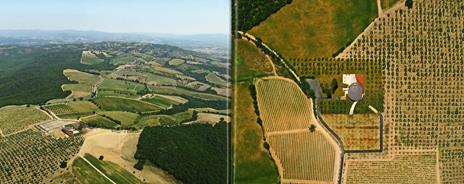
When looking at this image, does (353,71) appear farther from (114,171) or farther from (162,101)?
(162,101)

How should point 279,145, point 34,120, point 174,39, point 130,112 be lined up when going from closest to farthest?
1. point 279,145
2. point 34,120
3. point 130,112
4. point 174,39

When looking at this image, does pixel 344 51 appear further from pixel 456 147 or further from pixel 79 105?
pixel 79 105

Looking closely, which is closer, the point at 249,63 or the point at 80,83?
the point at 249,63

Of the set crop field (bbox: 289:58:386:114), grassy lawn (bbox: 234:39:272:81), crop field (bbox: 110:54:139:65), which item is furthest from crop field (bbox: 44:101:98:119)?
crop field (bbox: 289:58:386:114)

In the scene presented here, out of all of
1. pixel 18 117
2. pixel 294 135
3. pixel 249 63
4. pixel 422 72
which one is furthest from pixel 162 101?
pixel 422 72

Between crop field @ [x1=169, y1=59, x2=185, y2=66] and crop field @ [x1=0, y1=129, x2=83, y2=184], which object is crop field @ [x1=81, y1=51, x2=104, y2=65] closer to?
crop field @ [x1=169, y1=59, x2=185, y2=66]

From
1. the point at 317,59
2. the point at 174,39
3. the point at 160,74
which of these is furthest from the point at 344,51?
the point at 174,39
